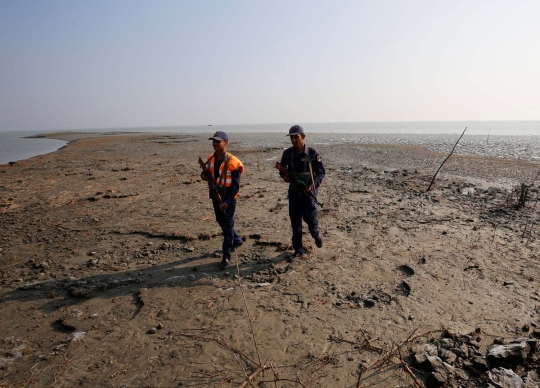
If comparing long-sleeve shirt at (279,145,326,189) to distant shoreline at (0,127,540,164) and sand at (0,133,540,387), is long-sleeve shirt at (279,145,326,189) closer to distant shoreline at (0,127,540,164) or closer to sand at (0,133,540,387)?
sand at (0,133,540,387)

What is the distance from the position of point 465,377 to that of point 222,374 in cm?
193

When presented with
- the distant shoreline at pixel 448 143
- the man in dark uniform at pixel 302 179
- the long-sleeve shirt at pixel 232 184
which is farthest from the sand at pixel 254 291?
the distant shoreline at pixel 448 143

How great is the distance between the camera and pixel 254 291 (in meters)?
4.01

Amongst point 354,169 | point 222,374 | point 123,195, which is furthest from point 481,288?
point 354,169

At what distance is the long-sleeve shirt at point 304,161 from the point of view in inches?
188

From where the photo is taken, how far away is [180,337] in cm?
315

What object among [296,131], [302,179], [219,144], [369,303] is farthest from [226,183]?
[369,303]

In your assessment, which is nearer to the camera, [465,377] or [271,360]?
[465,377]

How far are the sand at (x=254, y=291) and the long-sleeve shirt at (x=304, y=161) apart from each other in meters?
1.28

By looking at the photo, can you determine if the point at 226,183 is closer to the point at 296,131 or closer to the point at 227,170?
the point at 227,170

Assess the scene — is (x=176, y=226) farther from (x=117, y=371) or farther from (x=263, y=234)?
(x=117, y=371)

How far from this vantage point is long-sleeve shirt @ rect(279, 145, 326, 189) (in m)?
4.78

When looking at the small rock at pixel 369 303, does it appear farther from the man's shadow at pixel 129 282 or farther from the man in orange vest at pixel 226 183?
the man in orange vest at pixel 226 183

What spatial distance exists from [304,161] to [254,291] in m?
1.97
